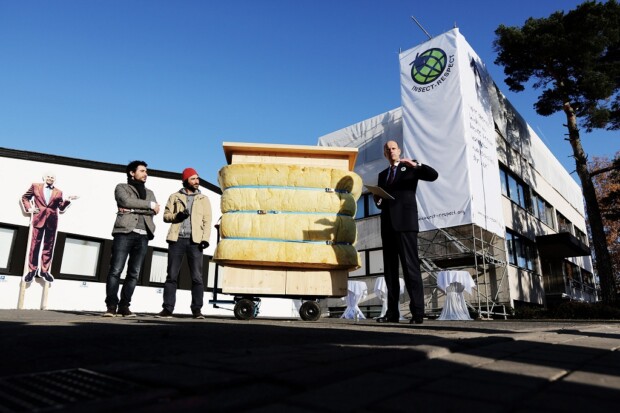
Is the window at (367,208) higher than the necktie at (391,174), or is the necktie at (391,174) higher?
the window at (367,208)

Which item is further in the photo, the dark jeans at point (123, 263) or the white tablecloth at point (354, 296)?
the white tablecloth at point (354, 296)

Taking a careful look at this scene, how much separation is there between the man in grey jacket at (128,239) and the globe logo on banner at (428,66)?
1221 cm

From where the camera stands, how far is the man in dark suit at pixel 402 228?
4688 millimetres

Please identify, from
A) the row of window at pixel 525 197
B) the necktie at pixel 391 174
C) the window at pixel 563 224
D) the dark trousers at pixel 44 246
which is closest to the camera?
the necktie at pixel 391 174

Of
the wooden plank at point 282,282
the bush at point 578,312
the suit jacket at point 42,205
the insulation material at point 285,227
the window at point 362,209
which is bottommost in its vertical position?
the bush at point 578,312

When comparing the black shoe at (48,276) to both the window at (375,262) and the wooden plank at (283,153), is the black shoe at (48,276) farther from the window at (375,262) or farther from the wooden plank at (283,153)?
the window at (375,262)

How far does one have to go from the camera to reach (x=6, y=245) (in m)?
12.6

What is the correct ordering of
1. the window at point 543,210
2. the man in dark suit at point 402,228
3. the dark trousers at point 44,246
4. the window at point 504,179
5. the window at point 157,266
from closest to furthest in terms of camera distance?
1. the man in dark suit at point 402,228
2. the dark trousers at point 44,246
3. the window at point 157,266
4. the window at point 504,179
5. the window at point 543,210

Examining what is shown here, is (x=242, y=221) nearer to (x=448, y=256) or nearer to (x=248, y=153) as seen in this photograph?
(x=248, y=153)

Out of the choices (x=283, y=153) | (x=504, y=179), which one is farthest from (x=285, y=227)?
(x=504, y=179)

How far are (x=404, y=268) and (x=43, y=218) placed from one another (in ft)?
40.3

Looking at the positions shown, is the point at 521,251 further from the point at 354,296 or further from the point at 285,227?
the point at 285,227

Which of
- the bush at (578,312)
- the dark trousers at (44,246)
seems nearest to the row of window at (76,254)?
the dark trousers at (44,246)

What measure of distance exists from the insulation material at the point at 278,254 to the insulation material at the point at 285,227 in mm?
90
